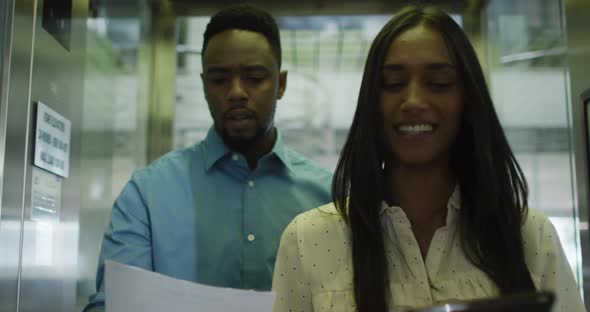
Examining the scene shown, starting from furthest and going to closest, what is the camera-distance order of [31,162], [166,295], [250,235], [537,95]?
[537,95] < [250,235] < [31,162] < [166,295]

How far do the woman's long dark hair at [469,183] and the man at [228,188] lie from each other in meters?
0.49

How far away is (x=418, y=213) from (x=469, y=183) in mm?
131

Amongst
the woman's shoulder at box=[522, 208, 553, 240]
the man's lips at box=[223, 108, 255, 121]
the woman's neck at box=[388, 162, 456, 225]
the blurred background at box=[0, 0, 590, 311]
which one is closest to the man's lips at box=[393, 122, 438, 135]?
the woman's neck at box=[388, 162, 456, 225]

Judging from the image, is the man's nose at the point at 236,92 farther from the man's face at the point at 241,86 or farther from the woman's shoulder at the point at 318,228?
the woman's shoulder at the point at 318,228

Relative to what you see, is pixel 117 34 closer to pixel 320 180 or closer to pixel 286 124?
pixel 286 124

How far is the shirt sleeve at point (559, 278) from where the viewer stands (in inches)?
55.9

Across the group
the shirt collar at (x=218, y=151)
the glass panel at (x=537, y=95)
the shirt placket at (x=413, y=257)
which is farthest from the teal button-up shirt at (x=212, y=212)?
the glass panel at (x=537, y=95)

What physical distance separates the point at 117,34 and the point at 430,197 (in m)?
1.94

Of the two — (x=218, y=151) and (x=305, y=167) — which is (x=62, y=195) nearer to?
(x=218, y=151)

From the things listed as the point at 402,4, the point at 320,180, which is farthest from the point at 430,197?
the point at 402,4

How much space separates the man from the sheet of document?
509mm

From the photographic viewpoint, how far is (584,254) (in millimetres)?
2178

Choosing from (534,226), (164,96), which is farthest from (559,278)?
(164,96)

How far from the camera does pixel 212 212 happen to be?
1.98 meters
